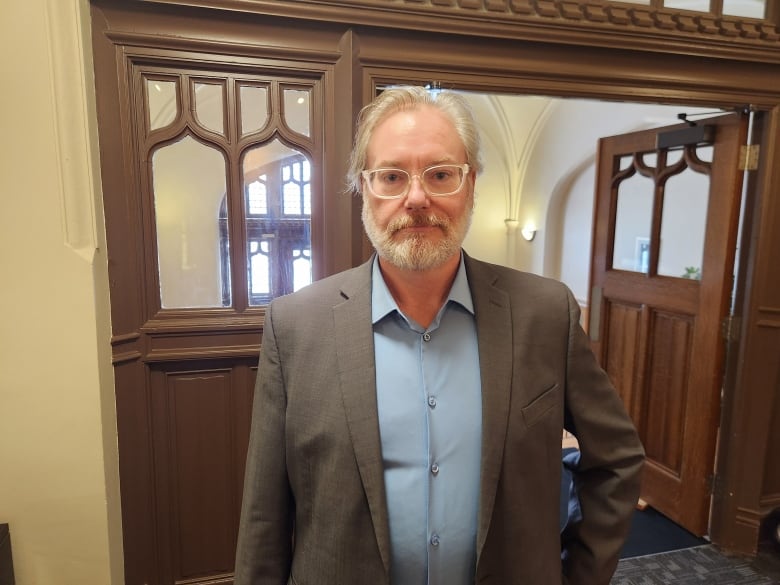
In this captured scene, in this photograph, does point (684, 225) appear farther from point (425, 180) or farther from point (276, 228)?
point (425, 180)

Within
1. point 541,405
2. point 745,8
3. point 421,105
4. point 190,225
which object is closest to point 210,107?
point 190,225

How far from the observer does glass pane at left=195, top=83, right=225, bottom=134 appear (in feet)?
5.41

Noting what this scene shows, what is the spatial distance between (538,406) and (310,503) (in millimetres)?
510

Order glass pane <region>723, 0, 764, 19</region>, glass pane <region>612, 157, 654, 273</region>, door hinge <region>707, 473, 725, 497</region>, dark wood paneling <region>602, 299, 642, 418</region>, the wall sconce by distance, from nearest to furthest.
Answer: glass pane <region>723, 0, 764, 19</region>
door hinge <region>707, 473, 725, 497</region>
dark wood paneling <region>602, 299, 642, 418</region>
glass pane <region>612, 157, 654, 273</region>
the wall sconce

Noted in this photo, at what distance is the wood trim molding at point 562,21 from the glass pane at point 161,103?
25 cm

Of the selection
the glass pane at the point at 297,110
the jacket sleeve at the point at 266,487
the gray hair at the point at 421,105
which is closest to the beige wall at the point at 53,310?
the glass pane at the point at 297,110

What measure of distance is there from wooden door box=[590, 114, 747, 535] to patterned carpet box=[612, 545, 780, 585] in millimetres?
170

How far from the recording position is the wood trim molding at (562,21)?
160 cm

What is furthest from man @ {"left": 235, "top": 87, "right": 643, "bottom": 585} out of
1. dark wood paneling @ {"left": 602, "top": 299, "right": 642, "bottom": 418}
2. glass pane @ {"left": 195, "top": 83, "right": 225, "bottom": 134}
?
dark wood paneling @ {"left": 602, "top": 299, "right": 642, "bottom": 418}

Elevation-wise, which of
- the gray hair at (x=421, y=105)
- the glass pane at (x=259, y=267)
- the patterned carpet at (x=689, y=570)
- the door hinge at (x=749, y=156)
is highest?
the door hinge at (x=749, y=156)

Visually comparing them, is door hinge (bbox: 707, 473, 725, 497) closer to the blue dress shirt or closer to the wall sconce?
the blue dress shirt

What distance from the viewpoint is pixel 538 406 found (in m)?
0.96

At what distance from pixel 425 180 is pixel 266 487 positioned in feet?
2.38

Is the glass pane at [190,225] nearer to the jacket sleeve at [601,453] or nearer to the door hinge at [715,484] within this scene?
the jacket sleeve at [601,453]
